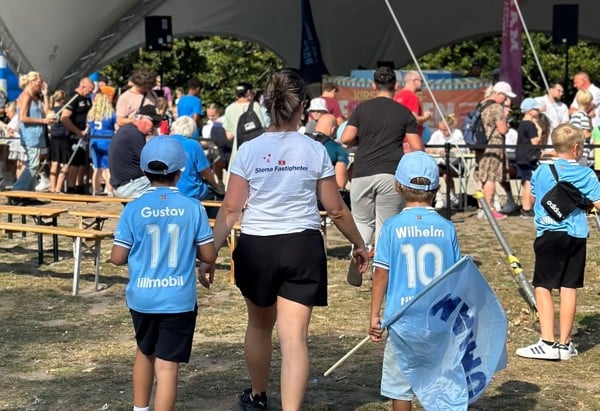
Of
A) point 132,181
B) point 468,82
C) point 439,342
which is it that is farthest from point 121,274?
point 468,82

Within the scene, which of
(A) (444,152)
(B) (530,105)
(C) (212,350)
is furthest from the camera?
(A) (444,152)

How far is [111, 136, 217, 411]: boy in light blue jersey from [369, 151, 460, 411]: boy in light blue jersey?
32.7 inches

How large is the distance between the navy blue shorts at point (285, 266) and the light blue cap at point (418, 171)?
20.6 inches

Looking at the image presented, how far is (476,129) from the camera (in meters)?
14.7

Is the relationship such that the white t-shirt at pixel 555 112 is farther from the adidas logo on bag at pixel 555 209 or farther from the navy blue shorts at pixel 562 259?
the adidas logo on bag at pixel 555 209

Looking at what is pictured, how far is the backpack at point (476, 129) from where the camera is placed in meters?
14.6

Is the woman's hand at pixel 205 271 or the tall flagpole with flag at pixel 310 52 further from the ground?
the tall flagpole with flag at pixel 310 52

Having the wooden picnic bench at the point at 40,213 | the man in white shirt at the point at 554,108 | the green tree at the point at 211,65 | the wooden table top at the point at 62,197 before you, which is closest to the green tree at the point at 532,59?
the green tree at the point at 211,65

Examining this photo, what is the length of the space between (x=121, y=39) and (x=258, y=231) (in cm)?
1679

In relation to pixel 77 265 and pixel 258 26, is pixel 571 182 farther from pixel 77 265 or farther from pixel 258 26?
pixel 258 26

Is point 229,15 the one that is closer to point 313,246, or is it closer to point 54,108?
point 54,108

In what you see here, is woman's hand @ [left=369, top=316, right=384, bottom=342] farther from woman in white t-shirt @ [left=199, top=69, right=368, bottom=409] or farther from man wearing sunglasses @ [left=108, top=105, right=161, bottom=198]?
man wearing sunglasses @ [left=108, top=105, right=161, bottom=198]

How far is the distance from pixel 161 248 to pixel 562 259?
300 cm

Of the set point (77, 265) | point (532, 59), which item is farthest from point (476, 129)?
point (532, 59)
